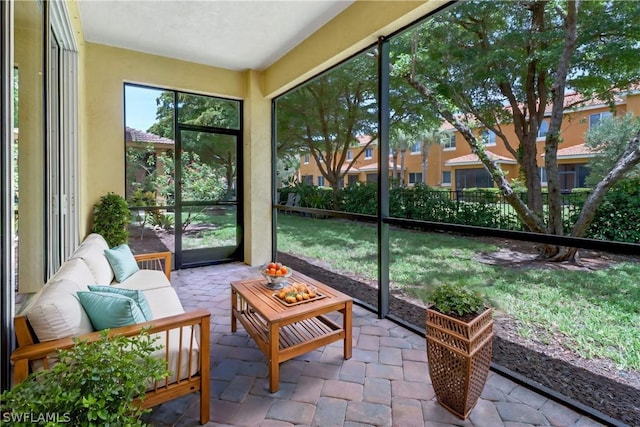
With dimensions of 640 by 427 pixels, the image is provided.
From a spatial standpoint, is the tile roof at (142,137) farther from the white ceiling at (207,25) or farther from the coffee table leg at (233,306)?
the coffee table leg at (233,306)

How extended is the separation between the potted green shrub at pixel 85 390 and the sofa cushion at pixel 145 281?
1.59 meters

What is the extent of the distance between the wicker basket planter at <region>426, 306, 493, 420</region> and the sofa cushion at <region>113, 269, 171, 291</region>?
228cm

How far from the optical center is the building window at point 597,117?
3818 millimetres

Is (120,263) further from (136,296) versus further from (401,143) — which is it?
(401,143)

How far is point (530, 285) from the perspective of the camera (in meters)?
3.67

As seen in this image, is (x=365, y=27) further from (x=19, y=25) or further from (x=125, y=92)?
(x=125, y=92)

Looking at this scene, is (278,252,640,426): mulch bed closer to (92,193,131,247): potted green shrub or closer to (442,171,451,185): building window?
(442,171,451,185): building window

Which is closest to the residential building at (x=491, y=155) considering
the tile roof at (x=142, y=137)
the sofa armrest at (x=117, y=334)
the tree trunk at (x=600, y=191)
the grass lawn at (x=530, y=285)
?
the tree trunk at (x=600, y=191)

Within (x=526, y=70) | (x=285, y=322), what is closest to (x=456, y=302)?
(x=285, y=322)

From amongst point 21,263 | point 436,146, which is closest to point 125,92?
point 21,263

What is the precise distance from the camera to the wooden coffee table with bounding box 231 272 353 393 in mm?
2084

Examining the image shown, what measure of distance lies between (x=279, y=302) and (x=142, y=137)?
3696mm

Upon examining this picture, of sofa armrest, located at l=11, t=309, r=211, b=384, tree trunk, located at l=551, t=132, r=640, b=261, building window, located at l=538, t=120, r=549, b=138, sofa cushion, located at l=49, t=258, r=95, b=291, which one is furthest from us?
building window, located at l=538, t=120, r=549, b=138

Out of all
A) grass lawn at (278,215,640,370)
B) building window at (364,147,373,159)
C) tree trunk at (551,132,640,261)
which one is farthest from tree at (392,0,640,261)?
building window at (364,147,373,159)
